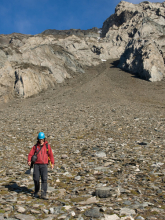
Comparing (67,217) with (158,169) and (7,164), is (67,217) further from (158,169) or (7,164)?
(7,164)

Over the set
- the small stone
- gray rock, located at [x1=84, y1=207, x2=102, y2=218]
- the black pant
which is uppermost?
the black pant

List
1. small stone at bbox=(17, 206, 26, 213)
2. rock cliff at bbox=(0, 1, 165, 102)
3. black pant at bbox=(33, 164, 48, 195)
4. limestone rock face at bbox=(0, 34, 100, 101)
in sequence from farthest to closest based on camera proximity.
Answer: rock cliff at bbox=(0, 1, 165, 102)
limestone rock face at bbox=(0, 34, 100, 101)
black pant at bbox=(33, 164, 48, 195)
small stone at bbox=(17, 206, 26, 213)

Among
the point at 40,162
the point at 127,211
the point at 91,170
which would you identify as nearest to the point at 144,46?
the point at 91,170

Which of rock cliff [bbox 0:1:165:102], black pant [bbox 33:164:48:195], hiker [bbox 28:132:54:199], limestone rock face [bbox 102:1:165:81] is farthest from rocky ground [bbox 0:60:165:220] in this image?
limestone rock face [bbox 102:1:165:81]

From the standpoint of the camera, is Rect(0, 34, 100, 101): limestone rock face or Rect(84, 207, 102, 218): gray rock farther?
Rect(0, 34, 100, 101): limestone rock face

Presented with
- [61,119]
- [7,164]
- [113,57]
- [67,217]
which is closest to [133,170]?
[67,217]

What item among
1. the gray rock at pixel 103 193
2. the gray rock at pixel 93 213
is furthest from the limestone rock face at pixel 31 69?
the gray rock at pixel 93 213

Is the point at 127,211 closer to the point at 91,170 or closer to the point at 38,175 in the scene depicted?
the point at 38,175

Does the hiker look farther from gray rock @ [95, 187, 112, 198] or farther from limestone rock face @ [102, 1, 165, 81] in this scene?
limestone rock face @ [102, 1, 165, 81]

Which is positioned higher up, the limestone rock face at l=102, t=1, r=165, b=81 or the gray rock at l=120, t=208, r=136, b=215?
the limestone rock face at l=102, t=1, r=165, b=81

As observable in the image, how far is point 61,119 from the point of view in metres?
20.1

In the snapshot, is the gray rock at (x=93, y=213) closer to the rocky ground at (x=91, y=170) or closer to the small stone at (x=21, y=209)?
the rocky ground at (x=91, y=170)

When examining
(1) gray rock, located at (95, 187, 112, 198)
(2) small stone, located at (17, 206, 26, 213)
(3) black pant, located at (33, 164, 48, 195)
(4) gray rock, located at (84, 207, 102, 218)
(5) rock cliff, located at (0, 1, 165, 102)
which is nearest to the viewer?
(4) gray rock, located at (84, 207, 102, 218)

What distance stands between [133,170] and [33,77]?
1579 inches
